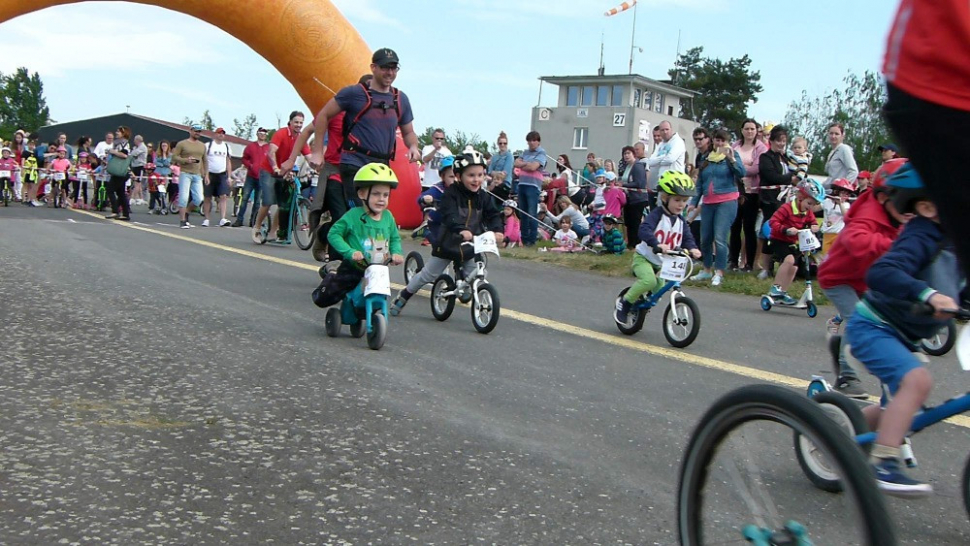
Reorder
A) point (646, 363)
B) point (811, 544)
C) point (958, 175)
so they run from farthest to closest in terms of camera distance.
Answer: point (646, 363)
point (811, 544)
point (958, 175)

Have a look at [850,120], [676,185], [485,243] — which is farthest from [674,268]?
[850,120]

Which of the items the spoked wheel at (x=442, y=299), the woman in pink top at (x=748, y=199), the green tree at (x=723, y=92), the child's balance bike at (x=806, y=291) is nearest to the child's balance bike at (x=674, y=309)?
the spoked wheel at (x=442, y=299)

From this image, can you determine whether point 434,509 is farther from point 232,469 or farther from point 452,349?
point 452,349

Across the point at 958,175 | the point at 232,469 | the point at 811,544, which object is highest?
the point at 958,175

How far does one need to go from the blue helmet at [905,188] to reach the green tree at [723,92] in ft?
291

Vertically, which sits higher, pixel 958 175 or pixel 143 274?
pixel 958 175

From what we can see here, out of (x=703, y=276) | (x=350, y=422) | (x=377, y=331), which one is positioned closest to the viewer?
(x=350, y=422)

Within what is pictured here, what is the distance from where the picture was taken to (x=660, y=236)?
8.26 m

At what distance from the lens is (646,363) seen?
22.5ft

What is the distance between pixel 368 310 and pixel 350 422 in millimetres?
2177

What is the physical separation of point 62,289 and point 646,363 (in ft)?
16.1

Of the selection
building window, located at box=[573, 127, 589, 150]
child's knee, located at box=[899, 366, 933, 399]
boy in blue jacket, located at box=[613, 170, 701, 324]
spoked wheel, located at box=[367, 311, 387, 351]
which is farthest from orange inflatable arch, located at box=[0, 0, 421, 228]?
building window, located at box=[573, 127, 589, 150]

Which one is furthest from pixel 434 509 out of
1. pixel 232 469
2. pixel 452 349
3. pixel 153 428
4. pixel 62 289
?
A: pixel 62 289

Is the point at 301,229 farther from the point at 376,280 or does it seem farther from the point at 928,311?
the point at 928,311
